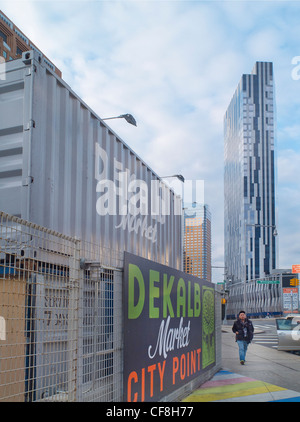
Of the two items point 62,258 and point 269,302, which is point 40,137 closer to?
point 62,258

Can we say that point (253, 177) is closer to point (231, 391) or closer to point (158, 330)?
point (231, 391)

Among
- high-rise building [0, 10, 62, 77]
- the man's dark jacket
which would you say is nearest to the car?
the man's dark jacket

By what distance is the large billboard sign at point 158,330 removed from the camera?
5.30m

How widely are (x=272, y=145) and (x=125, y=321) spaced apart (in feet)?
520

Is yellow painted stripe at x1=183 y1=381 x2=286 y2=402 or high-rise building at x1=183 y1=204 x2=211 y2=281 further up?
high-rise building at x1=183 y1=204 x2=211 y2=281

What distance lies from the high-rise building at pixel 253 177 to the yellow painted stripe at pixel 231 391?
134m

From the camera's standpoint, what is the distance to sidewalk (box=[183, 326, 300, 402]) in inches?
307

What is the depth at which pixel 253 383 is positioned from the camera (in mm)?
9117

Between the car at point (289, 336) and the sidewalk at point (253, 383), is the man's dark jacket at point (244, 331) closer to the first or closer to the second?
the sidewalk at point (253, 383)

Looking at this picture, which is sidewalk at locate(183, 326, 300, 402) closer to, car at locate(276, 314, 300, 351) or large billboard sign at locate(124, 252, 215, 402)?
large billboard sign at locate(124, 252, 215, 402)

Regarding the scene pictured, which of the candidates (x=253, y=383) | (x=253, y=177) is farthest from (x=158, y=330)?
(x=253, y=177)

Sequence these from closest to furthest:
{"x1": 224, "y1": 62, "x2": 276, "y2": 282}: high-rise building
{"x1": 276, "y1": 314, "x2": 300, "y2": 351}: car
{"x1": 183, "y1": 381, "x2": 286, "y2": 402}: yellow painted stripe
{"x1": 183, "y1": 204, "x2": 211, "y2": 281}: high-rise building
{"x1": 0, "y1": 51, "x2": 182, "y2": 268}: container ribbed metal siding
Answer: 1. {"x1": 0, "y1": 51, "x2": 182, "y2": 268}: container ribbed metal siding
2. {"x1": 183, "y1": 381, "x2": 286, "y2": 402}: yellow painted stripe
3. {"x1": 276, "y1": 314, "x2": 300, "y2": 351}: car
4. {"x1": 183, "y1": 204, "x2": 211, "y2": 281}: high-rise building
5. {"x1": 224, "y1": 62, "x2": 276, "y2": 282}: high-rise building

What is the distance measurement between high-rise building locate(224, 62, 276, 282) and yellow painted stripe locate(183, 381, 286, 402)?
5263 inches
